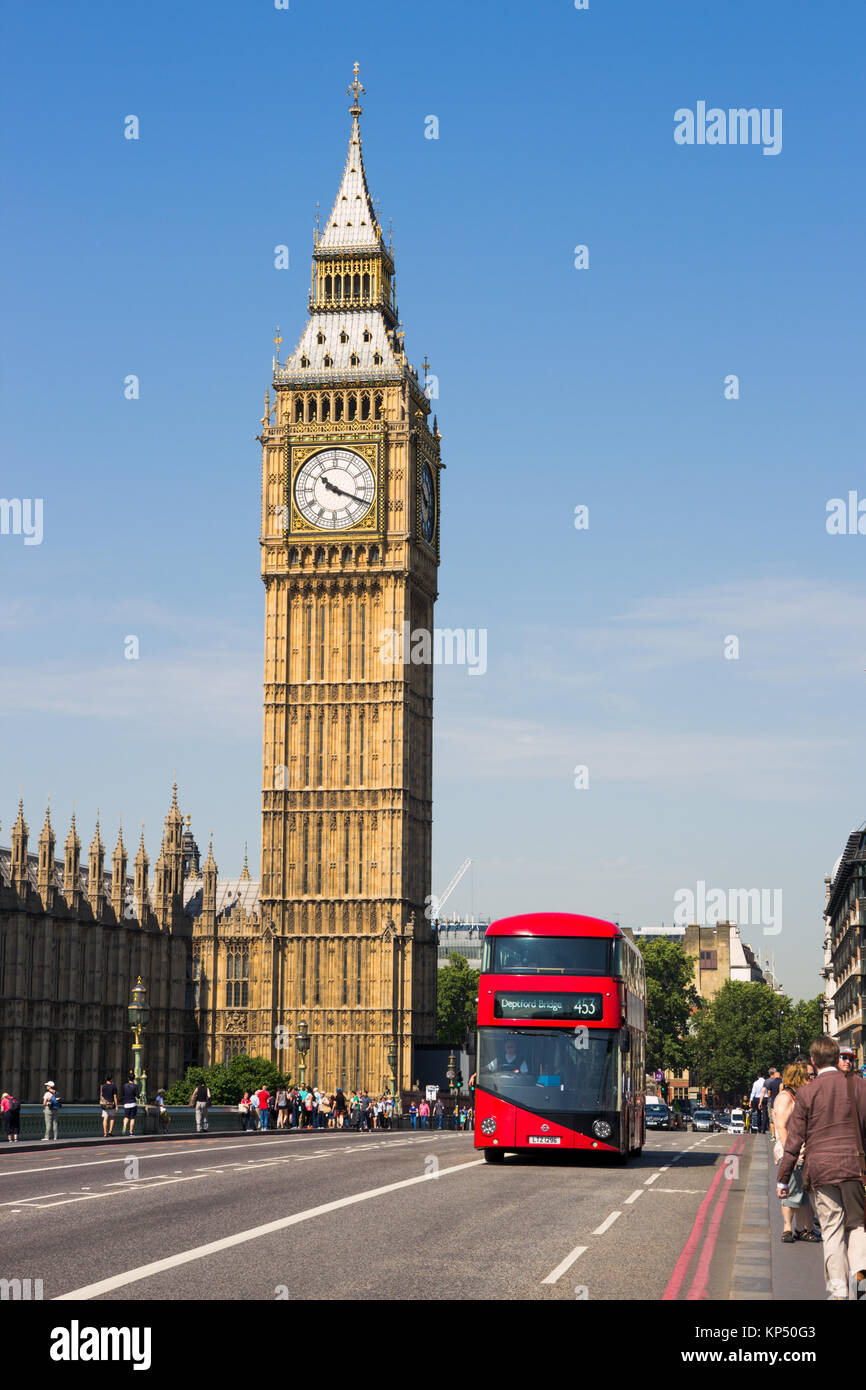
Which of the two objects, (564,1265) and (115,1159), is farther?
(115,1159)

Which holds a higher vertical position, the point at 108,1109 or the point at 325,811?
the point at 325,811

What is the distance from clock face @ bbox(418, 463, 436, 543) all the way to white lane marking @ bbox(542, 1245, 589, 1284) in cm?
8557

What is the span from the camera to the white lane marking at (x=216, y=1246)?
15.7m

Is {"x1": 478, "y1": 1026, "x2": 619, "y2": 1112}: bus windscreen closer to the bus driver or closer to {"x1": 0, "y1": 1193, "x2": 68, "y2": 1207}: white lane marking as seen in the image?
the bus driver

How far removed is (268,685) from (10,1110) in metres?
57.9

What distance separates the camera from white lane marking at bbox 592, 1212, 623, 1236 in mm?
21453

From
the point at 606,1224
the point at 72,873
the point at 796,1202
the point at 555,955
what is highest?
the point at 72,873

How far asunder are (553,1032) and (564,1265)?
14780mm

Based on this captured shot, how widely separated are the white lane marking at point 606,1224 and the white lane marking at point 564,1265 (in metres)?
1.68

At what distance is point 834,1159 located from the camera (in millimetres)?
14633

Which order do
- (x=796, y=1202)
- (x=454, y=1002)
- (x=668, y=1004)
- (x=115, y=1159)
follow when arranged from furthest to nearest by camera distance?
(x=454, y=1002) → (x=668, y=1004) → (x=115, y=1159) → (x=796, y=1202)

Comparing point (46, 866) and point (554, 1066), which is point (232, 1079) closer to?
point (46, 866)

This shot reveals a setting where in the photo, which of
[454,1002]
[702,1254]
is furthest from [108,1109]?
[454,1002]
